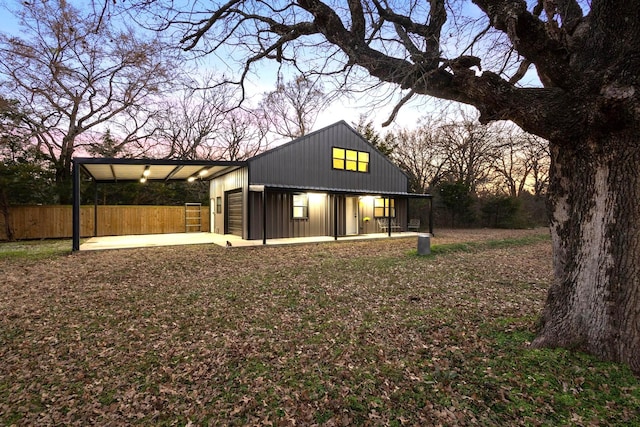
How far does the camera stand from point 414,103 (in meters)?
4.51

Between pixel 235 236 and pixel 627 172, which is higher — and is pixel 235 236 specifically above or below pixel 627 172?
below

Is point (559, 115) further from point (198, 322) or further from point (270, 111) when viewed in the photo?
point (270, 111)

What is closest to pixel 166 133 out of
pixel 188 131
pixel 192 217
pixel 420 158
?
pixel 188 131

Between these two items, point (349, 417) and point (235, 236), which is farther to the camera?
point (235, 236)

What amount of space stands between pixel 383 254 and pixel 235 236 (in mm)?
7784

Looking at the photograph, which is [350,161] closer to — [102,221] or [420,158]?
[102,221]

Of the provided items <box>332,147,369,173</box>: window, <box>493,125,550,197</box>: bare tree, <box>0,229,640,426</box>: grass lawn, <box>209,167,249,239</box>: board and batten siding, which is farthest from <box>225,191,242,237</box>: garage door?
<box>493,125,550,197</box>: bare tree

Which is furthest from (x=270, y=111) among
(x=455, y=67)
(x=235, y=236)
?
(x=455, y=67)

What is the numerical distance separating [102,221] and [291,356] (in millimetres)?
16410

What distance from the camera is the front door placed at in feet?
52.8

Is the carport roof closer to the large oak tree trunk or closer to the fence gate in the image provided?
the fence gate

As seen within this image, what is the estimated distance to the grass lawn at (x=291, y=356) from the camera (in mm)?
2463

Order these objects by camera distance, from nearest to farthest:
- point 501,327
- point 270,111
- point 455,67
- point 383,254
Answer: point 455,67, point 501,327, point 383,254, point 270,111

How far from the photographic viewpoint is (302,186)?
14.4 meters
